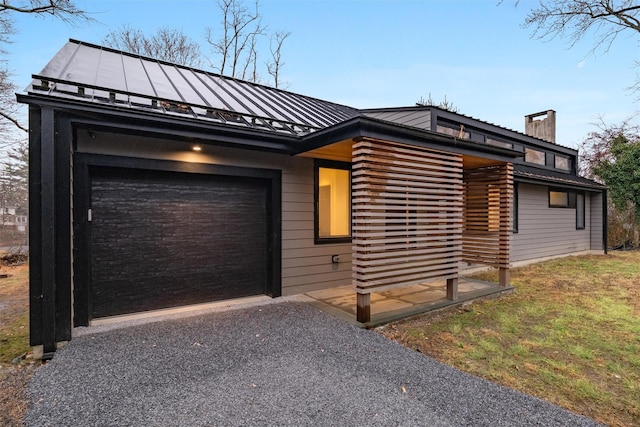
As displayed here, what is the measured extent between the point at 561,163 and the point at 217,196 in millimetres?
13838

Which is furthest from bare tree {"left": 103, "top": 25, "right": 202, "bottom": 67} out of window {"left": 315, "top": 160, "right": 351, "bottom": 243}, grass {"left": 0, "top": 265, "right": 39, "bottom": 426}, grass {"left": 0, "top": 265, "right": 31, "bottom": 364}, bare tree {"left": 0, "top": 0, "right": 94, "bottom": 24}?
window {"left": 315, "top": 160, "right": 351, "bottom": 243}

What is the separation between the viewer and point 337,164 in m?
5.89

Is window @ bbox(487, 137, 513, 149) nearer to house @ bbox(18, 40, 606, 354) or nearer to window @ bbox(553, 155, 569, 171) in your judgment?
house @ bbox(18, 40, 606, 354)

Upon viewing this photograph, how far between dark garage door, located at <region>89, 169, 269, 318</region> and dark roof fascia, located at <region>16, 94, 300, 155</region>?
0.79m

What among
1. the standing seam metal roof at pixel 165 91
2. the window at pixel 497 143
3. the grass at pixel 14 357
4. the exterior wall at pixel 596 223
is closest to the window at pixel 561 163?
the exterior wall at pixel 596 223

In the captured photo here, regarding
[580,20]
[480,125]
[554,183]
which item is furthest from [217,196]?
[554,183]

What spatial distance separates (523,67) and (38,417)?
43.3 ft

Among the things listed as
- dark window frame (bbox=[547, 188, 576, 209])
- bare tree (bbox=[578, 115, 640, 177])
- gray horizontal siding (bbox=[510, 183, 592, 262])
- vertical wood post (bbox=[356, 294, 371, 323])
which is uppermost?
bare tree (bbox=[578, 115, 640, 177])

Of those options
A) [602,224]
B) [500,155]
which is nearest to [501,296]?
[500,155]

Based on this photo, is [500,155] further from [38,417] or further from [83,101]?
[38,417]

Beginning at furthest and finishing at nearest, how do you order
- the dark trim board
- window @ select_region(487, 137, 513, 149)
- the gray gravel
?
1. window @ select_region(487, 137, 513, 149)
2. the dark trim board
3. the gray gravel

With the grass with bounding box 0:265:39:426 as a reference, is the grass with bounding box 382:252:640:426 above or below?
below

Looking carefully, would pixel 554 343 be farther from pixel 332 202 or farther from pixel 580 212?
pixel 580 212

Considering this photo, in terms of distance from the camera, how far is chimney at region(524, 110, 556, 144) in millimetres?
13047
